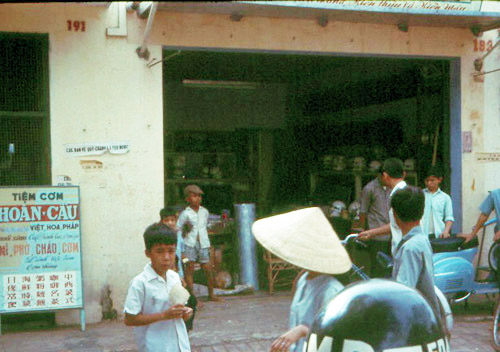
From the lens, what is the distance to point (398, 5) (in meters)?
8.10

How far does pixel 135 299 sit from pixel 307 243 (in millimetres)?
1254

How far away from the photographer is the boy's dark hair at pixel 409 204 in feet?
12.6

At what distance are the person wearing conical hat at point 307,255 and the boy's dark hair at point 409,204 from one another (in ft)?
3.14

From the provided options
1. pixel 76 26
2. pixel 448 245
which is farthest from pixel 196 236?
pixel 448 245

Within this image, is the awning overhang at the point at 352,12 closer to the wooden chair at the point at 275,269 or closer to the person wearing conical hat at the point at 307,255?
the wooden chair at the point at 275,269

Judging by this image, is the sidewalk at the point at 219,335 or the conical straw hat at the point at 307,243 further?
the sidewalk at the point at 219,335

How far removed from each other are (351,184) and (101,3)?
647 cm

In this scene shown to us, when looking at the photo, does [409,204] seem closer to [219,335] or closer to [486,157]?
[219,335]

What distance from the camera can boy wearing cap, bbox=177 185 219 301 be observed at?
29.9 feet

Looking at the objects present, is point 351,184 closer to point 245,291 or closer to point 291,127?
point 291,127

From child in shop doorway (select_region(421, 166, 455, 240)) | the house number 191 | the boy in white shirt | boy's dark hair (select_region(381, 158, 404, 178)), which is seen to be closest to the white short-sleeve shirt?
the boy in white shirt

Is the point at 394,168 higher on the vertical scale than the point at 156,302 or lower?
higher

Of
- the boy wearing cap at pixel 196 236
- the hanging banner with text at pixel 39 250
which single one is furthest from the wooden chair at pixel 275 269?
the hanging banner with text at pixel 39 250

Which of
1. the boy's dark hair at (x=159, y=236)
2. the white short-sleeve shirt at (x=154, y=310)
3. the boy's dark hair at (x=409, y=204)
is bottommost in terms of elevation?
the white short-sleeve shirt at (x=154, y=310)
